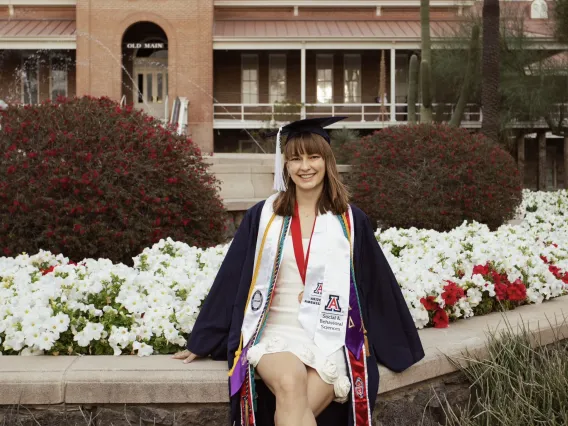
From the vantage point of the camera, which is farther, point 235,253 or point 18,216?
point 18,216

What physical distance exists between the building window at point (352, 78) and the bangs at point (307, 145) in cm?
2174

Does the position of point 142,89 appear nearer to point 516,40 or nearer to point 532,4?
point 516,40

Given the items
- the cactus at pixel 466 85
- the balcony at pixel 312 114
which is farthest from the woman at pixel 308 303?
the balcony at pixel 312 114

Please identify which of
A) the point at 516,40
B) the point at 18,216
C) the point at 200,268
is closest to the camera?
the point at 200,268

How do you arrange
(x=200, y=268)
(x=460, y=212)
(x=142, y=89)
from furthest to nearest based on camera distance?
(x=142, y=89)
(x=460, y=212)
(x=200, y=268)

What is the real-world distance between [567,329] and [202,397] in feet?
8.23

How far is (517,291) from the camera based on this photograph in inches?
169

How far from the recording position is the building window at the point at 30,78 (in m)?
23.5

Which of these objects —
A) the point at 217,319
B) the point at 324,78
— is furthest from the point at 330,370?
the point at 324,78

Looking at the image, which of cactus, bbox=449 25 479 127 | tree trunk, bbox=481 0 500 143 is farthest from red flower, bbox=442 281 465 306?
cactus, bbox=449 25 479 127

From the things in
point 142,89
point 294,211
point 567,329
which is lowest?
point 567,329

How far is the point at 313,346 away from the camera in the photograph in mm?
2752

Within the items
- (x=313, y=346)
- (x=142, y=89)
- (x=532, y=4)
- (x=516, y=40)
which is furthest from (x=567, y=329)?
(x=532, y=4)

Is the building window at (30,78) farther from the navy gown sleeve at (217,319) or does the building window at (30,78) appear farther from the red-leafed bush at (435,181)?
the navy gown sleeve at (217,319)
